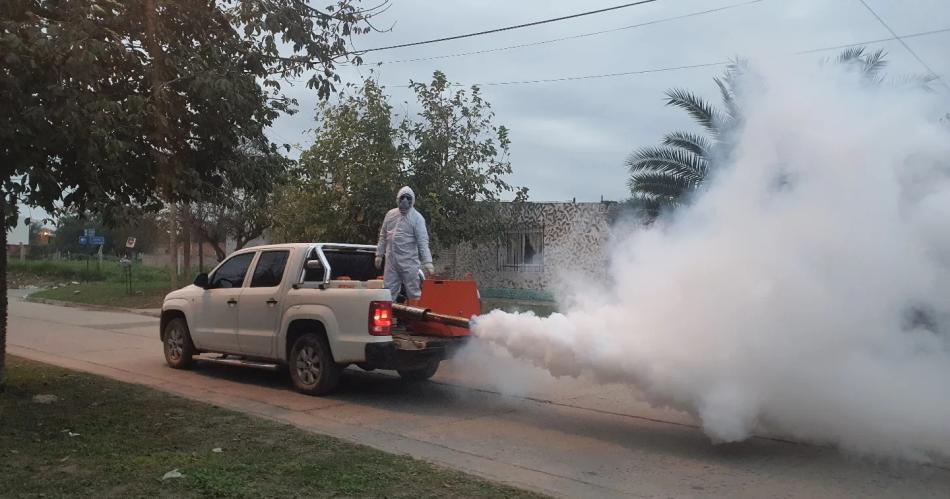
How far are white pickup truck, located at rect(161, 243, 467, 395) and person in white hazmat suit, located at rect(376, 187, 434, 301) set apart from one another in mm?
309

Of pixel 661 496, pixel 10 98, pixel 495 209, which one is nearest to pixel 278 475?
pixel 661 496

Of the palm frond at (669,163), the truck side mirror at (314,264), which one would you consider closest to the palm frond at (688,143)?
the palm frond at (669,163)

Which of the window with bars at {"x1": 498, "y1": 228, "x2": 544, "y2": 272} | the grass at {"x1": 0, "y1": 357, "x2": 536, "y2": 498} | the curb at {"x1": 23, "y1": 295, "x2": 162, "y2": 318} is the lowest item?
the curb at {"x1": 23, "y1": 295, "x2": 162, "y2": 318}

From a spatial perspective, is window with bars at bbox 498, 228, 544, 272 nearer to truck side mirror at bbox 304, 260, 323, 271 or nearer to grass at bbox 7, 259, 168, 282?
truck side mirror at bbox 304, 260, 323, 271

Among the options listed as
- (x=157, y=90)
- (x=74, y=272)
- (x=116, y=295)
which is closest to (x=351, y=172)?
(x=157, y=90)

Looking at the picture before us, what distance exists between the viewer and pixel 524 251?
2286cm

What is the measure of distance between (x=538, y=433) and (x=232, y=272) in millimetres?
4963

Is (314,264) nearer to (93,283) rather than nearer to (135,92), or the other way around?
(135,92)

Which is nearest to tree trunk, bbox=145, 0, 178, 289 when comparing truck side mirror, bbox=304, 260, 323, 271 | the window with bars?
truck side mirror, bbox=304, 260, 323, 271

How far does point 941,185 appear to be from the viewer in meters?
5.95

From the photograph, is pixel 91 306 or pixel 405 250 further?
pixel 91 306

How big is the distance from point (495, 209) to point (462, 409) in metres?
11.7

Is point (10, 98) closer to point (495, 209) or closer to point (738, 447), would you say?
point (738, 447)

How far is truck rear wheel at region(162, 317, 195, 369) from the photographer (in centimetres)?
1084
